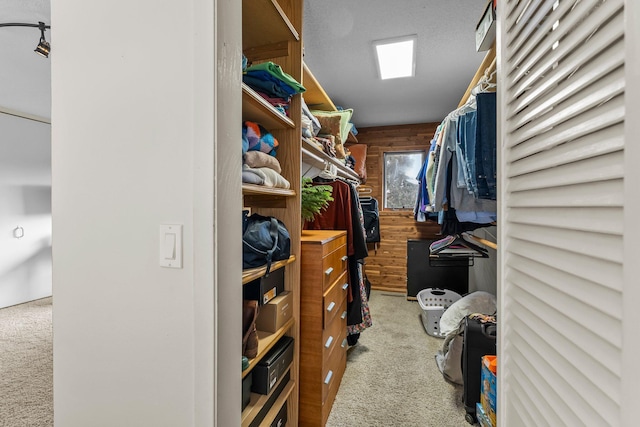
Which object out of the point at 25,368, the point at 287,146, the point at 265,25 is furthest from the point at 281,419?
the point at 25,368

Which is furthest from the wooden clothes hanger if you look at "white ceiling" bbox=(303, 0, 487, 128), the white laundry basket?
"white ceiling" bbox=(303, 0, 487, 128)

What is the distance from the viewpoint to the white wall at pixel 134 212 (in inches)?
28.7

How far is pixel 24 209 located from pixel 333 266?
4.24m

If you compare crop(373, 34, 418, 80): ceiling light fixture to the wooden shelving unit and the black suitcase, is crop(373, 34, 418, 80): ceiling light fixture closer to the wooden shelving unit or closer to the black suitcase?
the wooden shelving unit

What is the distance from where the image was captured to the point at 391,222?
14.8 ft

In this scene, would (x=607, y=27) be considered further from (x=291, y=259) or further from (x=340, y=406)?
(x=340, y=406)

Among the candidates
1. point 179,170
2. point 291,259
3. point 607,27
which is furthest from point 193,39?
point 291,259

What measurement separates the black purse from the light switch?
0.44 m

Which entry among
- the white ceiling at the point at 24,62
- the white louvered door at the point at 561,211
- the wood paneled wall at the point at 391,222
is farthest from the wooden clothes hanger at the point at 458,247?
the white ceiling at the point at 24,62

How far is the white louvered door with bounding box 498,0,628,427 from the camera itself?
0.47 metres

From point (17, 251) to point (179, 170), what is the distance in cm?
448

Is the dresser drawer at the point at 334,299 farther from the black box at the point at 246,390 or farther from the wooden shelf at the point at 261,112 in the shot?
the wooden shelf at the point at 261,112

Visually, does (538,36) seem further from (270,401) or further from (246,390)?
Answer: (270,401)

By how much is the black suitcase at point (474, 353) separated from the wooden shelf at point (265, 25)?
184cm
